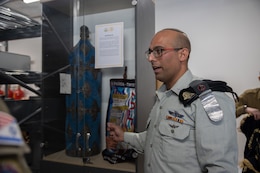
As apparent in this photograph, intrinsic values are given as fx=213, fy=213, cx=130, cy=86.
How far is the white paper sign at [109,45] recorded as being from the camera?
1.58 m

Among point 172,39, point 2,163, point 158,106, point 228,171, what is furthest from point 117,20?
point 2,163

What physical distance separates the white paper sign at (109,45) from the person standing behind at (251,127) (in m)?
1.05

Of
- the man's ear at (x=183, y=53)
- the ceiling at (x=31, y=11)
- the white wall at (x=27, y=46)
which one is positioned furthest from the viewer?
the white wall at (x=27, y=46)

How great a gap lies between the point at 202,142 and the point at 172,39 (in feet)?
→ 1.77

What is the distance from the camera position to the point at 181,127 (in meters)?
0.99

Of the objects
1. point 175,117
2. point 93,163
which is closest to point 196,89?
point 175,117

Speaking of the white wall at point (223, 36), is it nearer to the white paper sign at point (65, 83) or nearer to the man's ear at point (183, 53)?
the man's ear at point (183, 53)

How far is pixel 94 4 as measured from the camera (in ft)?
5.28

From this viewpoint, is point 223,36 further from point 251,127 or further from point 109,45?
point 109,45

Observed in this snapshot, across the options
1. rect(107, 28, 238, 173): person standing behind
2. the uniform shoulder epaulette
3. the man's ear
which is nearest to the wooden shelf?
rect(107, 28, 238, 173): person standing behind

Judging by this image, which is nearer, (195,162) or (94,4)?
(195,162)

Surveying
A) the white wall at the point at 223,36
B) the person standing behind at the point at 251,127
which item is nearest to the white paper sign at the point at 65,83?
the white wall at the point at 223,36

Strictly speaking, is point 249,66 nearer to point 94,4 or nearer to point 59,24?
point 94,4

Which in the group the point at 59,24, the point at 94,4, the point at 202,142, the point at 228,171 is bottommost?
the point at 228,171
